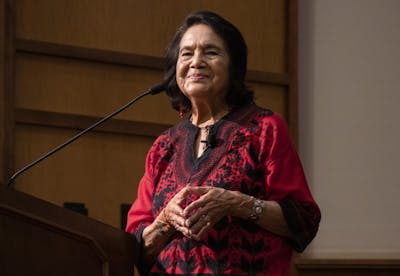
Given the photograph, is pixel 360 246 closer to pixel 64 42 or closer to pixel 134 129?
pixel 134 129

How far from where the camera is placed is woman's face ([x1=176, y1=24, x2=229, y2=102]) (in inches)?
91.4

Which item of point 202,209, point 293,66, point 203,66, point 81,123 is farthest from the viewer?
point 293,66

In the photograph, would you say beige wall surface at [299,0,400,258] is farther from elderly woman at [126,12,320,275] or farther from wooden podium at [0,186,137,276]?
wooden podium at [0,186,137,276]

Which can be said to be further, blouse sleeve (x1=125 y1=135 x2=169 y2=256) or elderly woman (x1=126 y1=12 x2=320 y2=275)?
blouse sleeve (x1=125 y1=135 x2=169 y2=256)

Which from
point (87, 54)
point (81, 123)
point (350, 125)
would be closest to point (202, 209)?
point (81, 123)

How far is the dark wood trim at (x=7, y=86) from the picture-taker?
3.41 metres

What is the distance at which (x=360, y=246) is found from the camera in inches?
169

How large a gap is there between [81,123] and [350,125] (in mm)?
1386

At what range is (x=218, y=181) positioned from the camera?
2209mm

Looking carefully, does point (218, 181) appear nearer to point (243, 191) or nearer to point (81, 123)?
point (243, 191)

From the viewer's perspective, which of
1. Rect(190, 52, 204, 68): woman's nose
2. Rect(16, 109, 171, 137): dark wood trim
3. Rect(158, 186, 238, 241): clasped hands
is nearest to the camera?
Rect(158, 186, 238, 241): clasped hands

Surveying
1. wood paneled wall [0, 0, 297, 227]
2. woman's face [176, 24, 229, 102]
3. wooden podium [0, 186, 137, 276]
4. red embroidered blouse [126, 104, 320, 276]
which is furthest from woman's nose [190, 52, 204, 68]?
wood paneled wall [0, 0, 297, 227]

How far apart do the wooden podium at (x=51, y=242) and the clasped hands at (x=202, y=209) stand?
17 cm

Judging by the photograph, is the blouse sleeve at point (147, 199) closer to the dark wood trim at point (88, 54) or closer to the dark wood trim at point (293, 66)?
the dark wood trim at point (88, 54)
